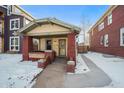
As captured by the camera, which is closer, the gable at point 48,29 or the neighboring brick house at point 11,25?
the gable at point 48,29

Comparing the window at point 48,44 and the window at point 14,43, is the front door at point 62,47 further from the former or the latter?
the window at point 14,43

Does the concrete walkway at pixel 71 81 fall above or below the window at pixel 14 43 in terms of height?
below

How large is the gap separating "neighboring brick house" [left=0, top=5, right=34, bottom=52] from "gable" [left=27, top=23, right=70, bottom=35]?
5464 millimetres

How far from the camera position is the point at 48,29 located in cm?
870

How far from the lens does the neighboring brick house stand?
14141 millimetres

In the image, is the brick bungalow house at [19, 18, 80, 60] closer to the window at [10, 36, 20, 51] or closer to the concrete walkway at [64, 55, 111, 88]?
the concrete walkway at [64, 55, 111, 88]

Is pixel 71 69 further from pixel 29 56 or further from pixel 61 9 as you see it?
pixel 29 56

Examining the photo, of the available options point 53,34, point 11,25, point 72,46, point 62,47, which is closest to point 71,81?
point 72,46

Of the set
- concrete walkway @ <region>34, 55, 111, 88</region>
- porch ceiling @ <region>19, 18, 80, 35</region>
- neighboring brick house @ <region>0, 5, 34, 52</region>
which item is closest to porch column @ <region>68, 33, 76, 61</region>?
porch ceiling @ <region>19, 18, 80, 35</region>

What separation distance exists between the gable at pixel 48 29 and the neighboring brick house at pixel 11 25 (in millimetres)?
5464

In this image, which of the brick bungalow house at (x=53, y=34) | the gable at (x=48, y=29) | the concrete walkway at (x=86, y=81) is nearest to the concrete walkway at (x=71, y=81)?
the concrete walkway at (x=86, y=81)

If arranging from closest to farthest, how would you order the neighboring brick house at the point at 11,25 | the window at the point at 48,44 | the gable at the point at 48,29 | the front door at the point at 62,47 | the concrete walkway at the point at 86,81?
the concrete walkway at the point at 86,81 → the gable at the point at 48,29 → the front door at the point at 62,47 → the window at the point at 48,44 → the neighboring brick house at the point at 11,25

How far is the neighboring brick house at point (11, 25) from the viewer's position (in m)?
14.1
